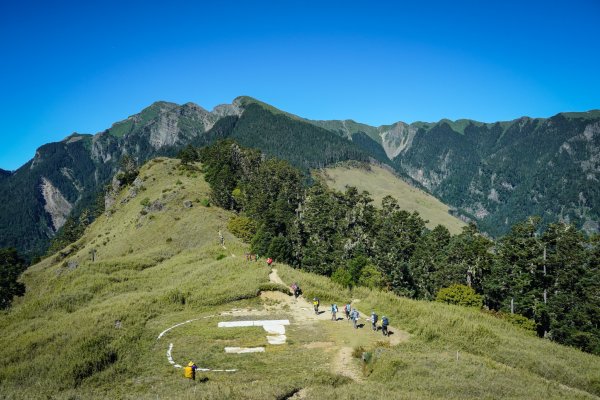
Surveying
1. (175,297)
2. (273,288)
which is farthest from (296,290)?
(175,297)

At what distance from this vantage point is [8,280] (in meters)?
97.7

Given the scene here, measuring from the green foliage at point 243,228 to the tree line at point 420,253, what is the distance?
0.25 metres

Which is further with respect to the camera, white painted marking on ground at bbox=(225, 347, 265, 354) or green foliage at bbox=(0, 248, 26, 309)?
green foliage at bbox=(0, 248, 26, 309)

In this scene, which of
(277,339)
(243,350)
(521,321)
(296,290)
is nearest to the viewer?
(243,350)

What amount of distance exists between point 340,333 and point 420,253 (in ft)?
160

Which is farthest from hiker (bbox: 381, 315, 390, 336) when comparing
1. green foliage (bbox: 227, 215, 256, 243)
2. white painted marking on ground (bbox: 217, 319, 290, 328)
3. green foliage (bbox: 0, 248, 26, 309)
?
green foliage (bbox: 0, 248, 26, 309)

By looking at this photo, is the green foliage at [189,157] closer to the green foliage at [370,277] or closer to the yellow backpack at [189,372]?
the green foliage at [370,277]

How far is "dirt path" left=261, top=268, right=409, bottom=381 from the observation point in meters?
26.6

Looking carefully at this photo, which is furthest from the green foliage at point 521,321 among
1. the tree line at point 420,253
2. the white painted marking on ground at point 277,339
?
the white painted marking on ground at point 277,339

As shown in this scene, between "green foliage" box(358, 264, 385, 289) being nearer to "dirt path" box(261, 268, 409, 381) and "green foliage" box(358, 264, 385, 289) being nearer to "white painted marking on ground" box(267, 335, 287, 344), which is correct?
"dirt path" box(261, 268, 409, 381)

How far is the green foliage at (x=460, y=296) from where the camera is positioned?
64562mm

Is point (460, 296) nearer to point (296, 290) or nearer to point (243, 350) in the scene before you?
point (296, 290)

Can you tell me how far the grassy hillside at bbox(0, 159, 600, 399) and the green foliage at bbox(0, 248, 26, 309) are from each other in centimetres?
5812

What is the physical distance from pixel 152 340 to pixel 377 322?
18.4 m
